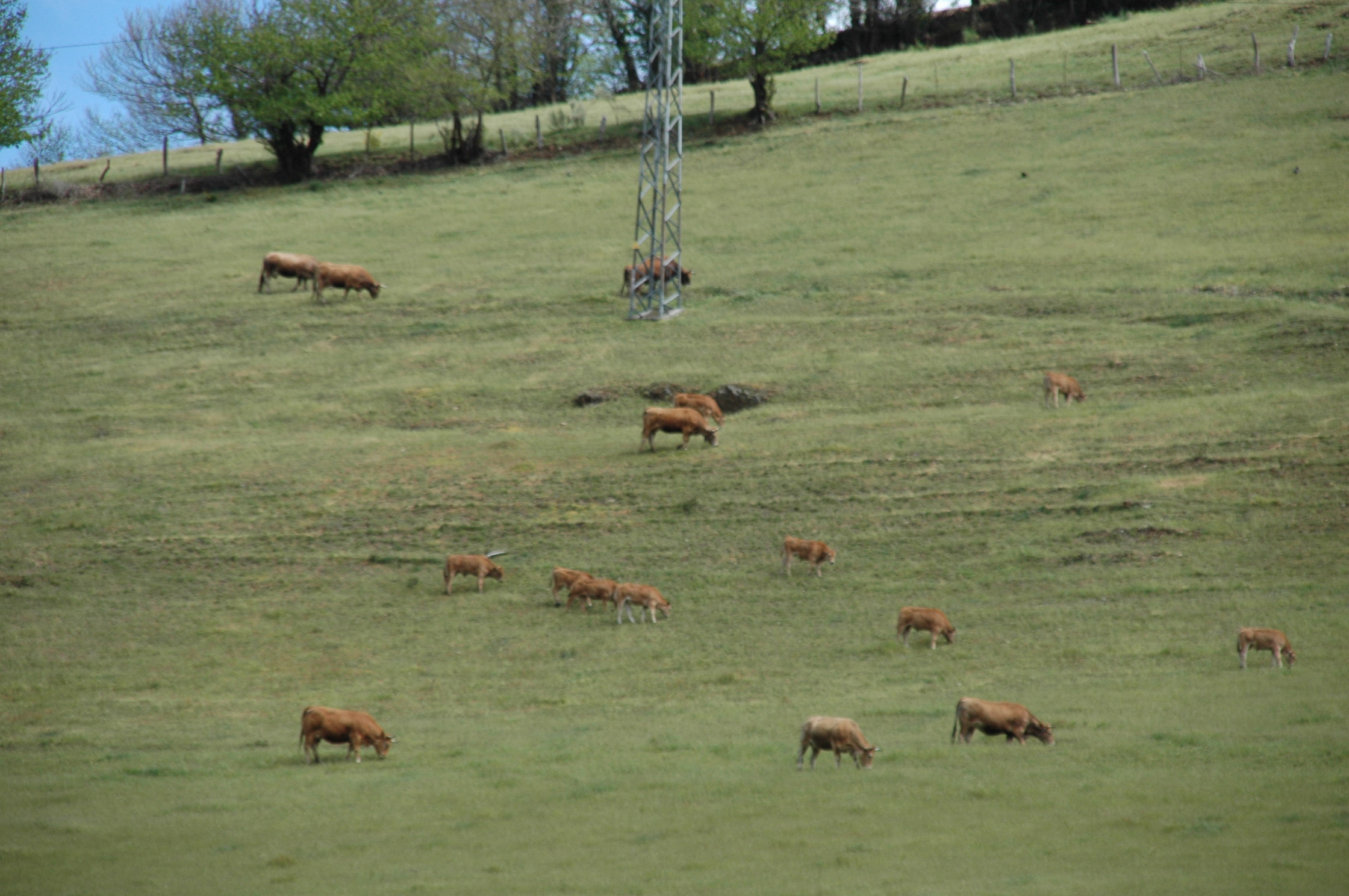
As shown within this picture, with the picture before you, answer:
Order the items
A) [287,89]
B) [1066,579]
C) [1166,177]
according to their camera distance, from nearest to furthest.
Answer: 1. [1066,579]
2. [1166,177]
3. [287,89]

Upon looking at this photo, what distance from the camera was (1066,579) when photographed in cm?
2239

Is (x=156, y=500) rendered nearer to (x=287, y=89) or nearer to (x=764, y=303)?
(x=764, y=303)

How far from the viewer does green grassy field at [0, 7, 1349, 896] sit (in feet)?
45.3

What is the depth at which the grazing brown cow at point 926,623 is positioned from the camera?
20.0m

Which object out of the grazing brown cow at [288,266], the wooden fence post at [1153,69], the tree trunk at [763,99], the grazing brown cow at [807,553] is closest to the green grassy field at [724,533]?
the grazing brown cow at [807,553]

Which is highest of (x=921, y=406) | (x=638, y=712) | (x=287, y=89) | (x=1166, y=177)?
(x=287, y=89)

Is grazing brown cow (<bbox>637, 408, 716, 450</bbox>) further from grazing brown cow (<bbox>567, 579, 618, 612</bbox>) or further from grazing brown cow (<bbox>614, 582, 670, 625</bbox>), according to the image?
grazing brown cow (<bbox>614, 582, 670, 625</bbox>)

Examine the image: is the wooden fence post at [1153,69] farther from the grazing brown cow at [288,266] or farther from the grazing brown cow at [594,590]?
the grazing brown cow at [594,590]

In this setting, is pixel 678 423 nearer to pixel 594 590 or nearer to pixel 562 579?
pixel 562 579

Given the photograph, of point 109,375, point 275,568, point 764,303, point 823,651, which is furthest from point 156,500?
point 764,303

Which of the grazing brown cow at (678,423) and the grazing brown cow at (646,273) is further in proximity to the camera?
the grazing brown cow at (646,273)

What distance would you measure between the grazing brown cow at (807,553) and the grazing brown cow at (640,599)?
257 cm

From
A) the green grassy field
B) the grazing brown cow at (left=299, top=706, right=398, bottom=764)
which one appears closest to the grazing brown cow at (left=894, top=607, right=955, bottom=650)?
the green grassy field

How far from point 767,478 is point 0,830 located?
54.2 feet
